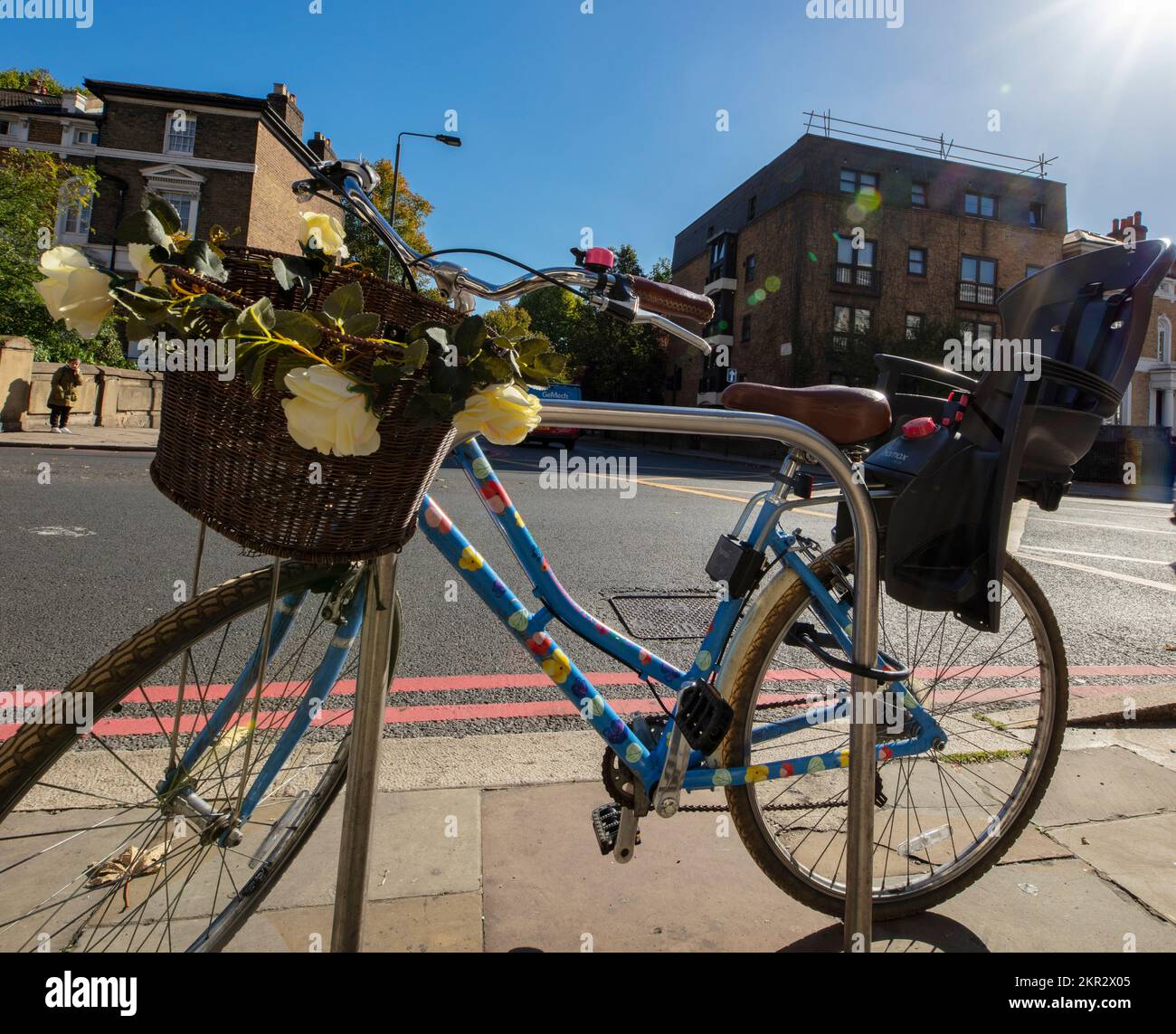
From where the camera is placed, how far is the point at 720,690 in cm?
188

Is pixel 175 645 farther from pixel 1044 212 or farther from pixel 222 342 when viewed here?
pixel 1044 212

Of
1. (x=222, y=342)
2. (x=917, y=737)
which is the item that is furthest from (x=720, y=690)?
(x=222, y=342)

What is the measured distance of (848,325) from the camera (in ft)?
107

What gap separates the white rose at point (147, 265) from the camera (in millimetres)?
1035

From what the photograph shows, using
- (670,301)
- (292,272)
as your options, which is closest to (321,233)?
(292,272)

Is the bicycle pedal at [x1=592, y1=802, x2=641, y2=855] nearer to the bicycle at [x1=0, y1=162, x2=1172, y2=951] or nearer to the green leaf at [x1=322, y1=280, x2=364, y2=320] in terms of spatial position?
the bicycle at [x1=0, y1=162, x2=1172, y2=951]

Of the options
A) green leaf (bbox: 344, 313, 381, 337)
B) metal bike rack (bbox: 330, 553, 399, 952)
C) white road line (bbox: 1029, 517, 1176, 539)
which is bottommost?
metal bike rack (bbox: 330, 553, 399, 952)

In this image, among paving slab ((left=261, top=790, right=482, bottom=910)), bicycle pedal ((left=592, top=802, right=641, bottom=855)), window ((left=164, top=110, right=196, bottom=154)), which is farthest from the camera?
window ((left=164, top=110, right=196, bottom=154))

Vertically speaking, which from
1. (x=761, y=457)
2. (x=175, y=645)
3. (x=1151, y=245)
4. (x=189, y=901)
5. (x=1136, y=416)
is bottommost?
(x=189, y=901)

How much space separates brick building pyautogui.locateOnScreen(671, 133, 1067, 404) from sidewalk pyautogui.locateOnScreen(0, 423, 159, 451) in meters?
23.3

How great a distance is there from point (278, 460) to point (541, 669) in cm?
106

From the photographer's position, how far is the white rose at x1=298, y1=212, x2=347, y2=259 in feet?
3.80

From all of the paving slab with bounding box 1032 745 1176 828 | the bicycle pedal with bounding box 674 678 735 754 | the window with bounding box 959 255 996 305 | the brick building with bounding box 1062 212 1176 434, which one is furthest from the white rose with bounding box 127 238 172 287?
the brick building with bounding box 1062 212 1176 434

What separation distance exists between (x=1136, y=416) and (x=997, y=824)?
1861 inches
